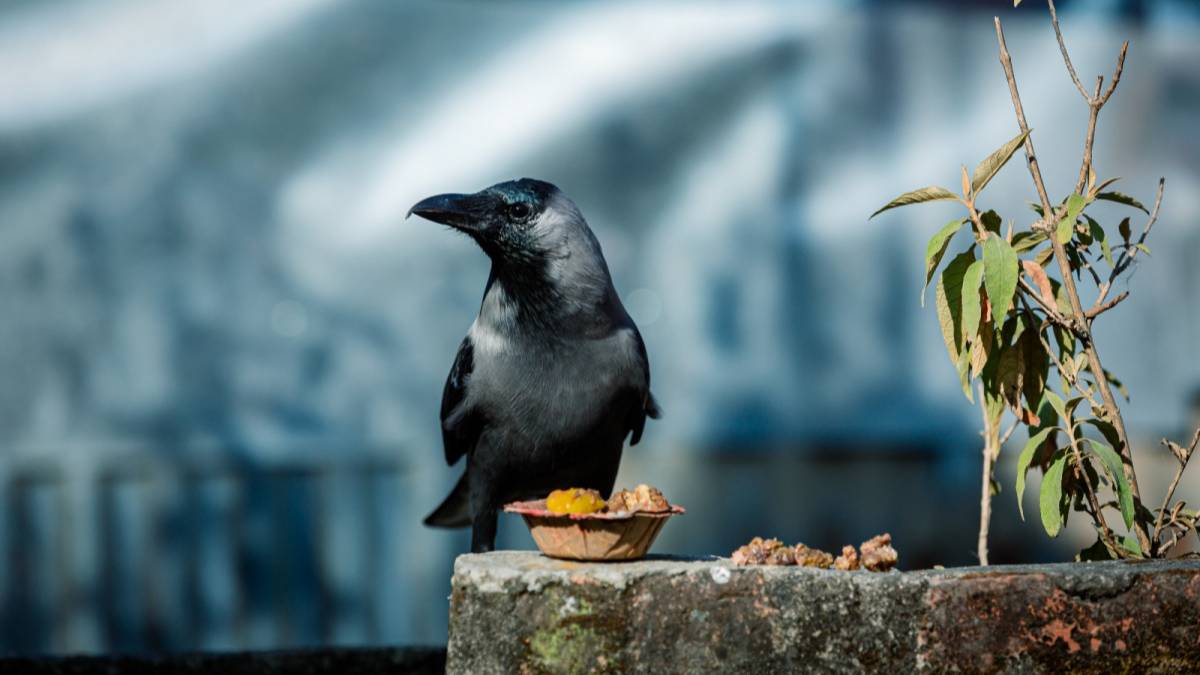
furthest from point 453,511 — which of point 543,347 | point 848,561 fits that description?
point 848,561

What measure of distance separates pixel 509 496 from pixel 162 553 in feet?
6.06

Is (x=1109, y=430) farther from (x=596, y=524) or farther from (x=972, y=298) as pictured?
(x=596, y=524)

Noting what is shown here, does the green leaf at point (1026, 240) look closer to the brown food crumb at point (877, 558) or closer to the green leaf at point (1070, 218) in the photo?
the green leaf at point (1070, 218)

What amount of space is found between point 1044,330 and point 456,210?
1.27 m

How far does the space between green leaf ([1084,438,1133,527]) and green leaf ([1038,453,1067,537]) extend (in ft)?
0.26

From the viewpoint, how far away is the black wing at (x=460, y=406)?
324 cm

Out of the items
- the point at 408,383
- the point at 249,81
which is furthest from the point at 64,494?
the point at 249,81

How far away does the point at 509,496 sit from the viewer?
3.27m

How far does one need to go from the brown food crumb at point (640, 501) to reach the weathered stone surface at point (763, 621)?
0.37 feet

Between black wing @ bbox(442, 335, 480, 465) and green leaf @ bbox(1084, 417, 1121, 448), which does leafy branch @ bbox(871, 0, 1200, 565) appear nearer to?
green leaf @ bbox(1084, 417, 1121, 448)

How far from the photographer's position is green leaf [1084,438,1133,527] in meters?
2.62

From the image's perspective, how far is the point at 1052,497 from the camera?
2.66m

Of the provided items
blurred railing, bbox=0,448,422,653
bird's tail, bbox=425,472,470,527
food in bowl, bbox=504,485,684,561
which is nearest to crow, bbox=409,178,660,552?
bird's tail, bbox=425,472,470,527

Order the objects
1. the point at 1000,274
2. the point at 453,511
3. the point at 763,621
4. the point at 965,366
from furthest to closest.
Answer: the point at 453,511 → the point at 965,366 → the point at 1000,274 → the point at 763,621
